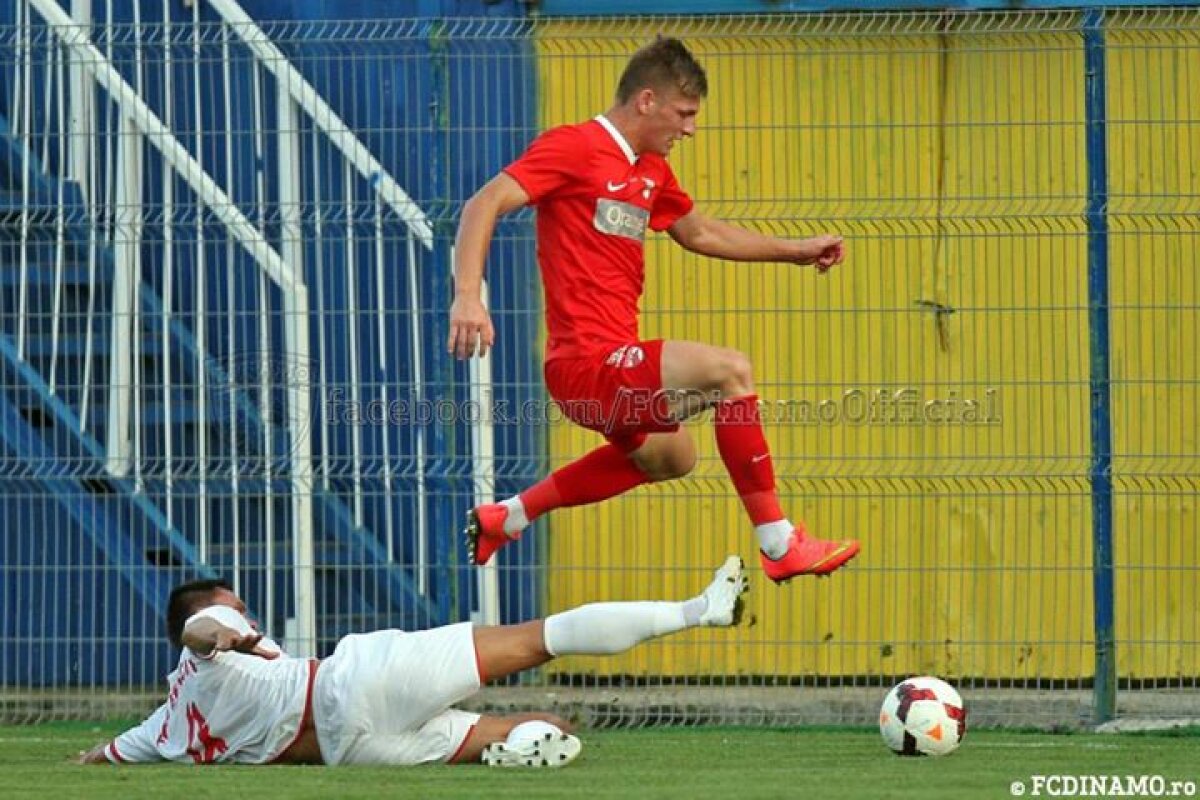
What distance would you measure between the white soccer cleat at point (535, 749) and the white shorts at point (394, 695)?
19 cm

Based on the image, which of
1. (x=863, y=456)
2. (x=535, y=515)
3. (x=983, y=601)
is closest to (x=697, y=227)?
(x=535, y=515)

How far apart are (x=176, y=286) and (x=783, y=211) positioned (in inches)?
107

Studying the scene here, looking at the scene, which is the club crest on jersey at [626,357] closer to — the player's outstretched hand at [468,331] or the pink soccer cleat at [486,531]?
the player's outstretched hand at [468,331]

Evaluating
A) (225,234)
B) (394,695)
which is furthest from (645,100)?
(225,234)

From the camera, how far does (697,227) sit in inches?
348

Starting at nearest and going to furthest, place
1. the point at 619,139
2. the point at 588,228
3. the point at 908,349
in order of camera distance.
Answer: the point at 588,228, the point at 619,139, the point at 908,349

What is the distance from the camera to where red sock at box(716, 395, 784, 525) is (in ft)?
26.9

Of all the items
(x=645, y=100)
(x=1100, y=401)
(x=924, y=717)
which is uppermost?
(x=645, y=100)

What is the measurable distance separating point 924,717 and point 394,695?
1.73 meters

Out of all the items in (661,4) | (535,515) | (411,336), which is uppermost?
(661,4)

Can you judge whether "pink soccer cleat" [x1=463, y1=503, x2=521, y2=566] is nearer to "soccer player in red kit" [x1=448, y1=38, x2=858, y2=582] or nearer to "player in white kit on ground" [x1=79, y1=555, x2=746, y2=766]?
"soccer player in red kit" [x1=448, y1=38, x2=858, y2=582]

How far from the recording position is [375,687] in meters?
7.72

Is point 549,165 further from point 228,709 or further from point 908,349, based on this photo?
point 908,349

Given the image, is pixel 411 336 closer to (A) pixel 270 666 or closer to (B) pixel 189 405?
(B) pixel 189 405
